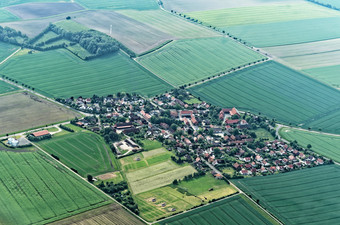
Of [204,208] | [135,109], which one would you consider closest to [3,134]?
[135,109]

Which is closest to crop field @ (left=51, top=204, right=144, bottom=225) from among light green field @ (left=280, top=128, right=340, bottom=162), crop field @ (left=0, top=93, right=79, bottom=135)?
crop field @ (left=0, top=93, right=79, bottom=135)

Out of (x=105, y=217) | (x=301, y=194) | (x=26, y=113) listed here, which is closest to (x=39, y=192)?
(x=105, y=217)

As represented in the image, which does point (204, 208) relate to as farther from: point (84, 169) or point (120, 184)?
point (84, 169)

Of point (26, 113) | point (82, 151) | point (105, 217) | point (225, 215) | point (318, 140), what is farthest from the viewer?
point (26, 113)

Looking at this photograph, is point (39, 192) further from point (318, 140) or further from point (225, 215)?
point (318, 140)

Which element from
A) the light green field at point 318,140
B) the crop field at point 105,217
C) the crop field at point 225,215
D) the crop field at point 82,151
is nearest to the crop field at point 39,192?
the crop field at point 105,217

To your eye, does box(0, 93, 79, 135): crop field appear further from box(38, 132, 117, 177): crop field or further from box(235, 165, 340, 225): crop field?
box(235, 165, 340, 225): crop field
